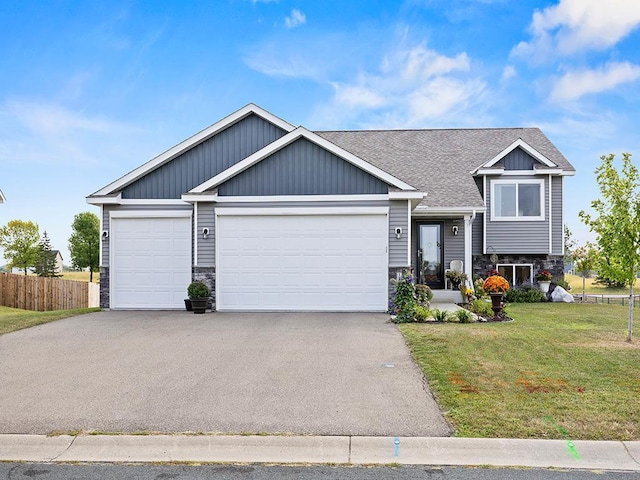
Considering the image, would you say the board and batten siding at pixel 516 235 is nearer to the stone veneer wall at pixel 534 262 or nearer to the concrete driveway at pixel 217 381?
the stone veneer wall at pixel 534 262

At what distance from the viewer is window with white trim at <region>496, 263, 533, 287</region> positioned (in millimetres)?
20288

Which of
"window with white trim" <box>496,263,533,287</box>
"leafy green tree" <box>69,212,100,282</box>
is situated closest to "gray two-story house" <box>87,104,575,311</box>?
"window with white trim" <box>496,263,533,287</box>

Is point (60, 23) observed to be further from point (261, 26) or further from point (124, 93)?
point (261, 26)

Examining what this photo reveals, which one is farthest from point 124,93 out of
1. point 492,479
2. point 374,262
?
point 492,479

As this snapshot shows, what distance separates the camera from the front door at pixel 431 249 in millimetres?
18750

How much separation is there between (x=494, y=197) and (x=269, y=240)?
956 centimetres

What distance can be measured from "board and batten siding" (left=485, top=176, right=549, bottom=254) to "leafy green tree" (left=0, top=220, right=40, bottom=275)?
119ft

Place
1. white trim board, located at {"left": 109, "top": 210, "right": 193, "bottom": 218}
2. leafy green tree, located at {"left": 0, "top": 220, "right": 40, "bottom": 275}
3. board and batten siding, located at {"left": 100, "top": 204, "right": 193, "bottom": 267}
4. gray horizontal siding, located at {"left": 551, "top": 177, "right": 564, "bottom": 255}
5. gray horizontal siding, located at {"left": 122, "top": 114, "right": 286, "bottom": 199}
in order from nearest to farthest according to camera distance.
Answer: white trim board, located at {"left": 109, "top": 210, "right": 193, "bottom": 218}, board and batten siding, located at {"left": 100, "top": 204, "right": 193, "bottom": 267}, gray horizontal siding, located at {"left": 122, "top": 114, "right": 286, "bottom": 199}, gray horizontal siding, located at {"left": 551, "top": 177, "right": 564, "bottom": 255}, leafy green tree, located at {"left": 0, "top": 220, "right": 40, "bottom": 275}

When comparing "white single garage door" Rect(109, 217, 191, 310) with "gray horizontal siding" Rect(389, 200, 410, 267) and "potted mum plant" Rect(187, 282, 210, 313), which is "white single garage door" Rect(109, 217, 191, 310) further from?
"gray horizontal siding" Rect(389, 200, 410, 267)

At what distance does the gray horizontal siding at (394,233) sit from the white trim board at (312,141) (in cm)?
54

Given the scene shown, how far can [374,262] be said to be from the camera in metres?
14.5

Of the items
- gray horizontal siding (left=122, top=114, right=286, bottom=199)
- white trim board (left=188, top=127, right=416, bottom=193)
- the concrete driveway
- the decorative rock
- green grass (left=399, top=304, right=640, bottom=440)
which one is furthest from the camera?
the decorative rock

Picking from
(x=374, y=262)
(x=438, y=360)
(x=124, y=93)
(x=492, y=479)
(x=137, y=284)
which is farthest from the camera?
(x=124, y=93)

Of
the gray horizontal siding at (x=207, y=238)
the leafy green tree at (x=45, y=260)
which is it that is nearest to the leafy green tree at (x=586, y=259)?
the gray horizontal siding at (x=207, y=238)
